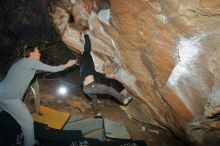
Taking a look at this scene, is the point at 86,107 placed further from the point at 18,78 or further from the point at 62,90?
the point at 18,78

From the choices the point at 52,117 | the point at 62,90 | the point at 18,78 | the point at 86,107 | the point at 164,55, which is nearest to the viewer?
the point at 18,78

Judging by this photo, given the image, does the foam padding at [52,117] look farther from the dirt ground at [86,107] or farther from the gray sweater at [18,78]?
the gray sweater at [18,78]

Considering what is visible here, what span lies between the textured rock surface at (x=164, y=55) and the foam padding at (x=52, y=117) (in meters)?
1.94

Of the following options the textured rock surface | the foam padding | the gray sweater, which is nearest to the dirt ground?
the textured rock surface

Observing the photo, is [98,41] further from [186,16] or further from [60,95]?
[186,16]

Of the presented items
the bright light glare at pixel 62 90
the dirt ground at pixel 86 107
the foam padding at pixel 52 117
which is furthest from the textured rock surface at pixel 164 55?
the foam padding at pixel 52 117

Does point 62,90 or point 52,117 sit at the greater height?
point 62,90

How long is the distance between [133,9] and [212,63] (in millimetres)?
2189

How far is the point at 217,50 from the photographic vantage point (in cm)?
546

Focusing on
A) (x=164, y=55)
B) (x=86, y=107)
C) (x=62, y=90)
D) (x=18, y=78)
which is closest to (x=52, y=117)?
(x=86, y=107)

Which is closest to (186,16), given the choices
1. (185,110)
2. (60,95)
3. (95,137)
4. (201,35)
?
(201,35)

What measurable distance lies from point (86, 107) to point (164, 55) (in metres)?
3.76

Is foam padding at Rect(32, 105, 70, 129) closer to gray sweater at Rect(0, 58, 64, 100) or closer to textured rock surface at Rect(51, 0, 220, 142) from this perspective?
textured rock surface at Rect(51, 0, 220, 142)

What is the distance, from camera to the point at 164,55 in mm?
6480
